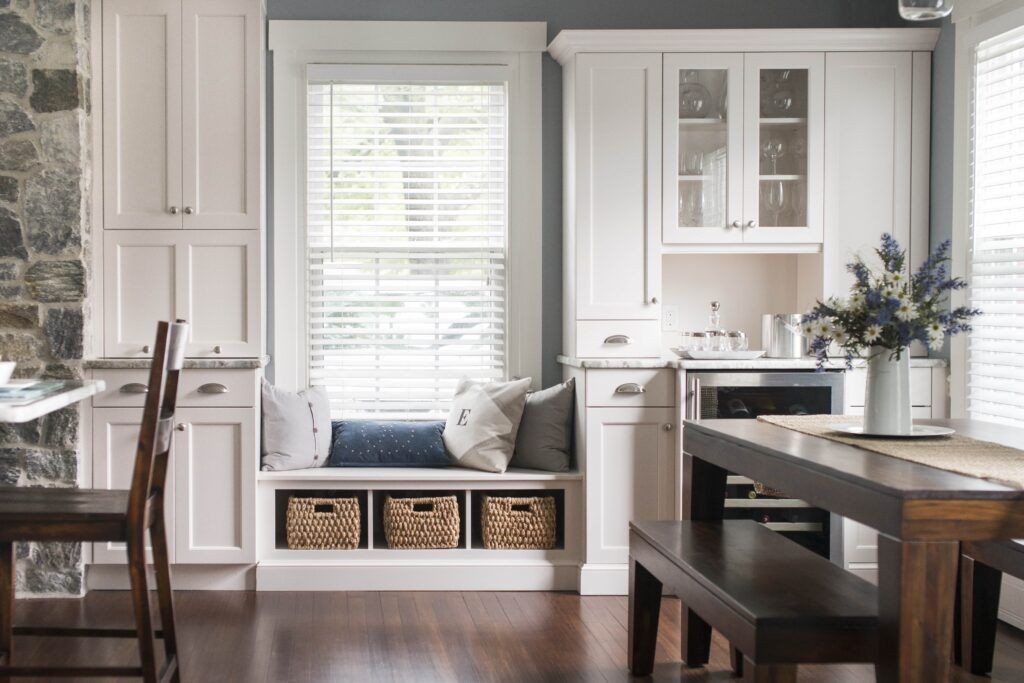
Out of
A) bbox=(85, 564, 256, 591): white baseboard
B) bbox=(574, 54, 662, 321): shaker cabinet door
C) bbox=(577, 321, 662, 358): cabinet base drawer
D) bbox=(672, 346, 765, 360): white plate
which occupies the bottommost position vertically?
bbox=(85, 564, 256, 591): white baseboard

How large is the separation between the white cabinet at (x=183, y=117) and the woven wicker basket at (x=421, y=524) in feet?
4.33

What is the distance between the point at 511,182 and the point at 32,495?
242cm

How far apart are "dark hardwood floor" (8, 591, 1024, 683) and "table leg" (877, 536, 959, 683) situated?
45.3 inches

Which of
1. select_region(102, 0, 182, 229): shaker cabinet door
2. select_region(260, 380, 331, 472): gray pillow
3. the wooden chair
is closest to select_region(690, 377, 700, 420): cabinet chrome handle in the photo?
select_region(260, 380, 331, 472): gray pillow

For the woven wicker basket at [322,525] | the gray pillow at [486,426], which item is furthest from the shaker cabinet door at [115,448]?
the gray pillow at [486,426]

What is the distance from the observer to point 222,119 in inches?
156

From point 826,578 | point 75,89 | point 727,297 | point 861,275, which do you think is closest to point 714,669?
point 826,578

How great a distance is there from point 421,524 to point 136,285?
60.2 inches

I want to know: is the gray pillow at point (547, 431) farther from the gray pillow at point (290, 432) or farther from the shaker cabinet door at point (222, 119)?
the shaker cabinet door at point (222, 119)

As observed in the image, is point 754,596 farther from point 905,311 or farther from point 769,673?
point 905,311

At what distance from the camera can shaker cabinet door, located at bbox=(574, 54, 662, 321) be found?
402 centimetres

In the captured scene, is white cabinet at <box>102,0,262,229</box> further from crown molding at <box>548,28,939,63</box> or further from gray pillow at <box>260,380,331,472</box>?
crown molding at <box>548,28,939,63</box>

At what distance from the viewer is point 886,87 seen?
4082 millimetres

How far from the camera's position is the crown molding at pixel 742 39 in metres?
3.96
